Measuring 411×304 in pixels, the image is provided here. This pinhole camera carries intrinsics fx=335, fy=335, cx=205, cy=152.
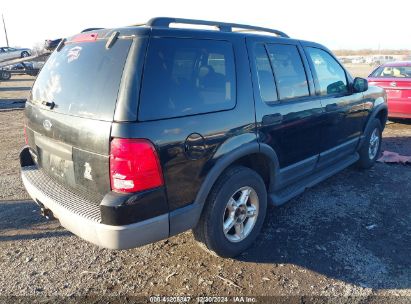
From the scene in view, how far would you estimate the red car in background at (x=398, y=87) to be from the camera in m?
7.72

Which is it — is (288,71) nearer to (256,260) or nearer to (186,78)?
(186,78)

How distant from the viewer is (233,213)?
302 centimetres

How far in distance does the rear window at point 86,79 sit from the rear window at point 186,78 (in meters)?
0.22

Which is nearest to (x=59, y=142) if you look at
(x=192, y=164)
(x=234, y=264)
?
(x=192, y=164)

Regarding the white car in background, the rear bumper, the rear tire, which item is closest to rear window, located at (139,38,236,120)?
the rear bumper

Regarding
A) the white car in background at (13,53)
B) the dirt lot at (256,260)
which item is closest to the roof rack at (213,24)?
the dirt lot at (256,260)

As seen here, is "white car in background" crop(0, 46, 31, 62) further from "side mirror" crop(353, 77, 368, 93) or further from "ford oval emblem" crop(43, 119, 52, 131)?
"side mirror" crop(353, 77, 368, 93)

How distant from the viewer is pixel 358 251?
317 cm

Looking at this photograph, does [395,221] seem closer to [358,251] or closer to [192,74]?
[358,251]

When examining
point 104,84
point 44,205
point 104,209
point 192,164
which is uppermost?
point 104,84

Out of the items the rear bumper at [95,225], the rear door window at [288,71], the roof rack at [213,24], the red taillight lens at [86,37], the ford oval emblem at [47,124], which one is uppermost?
the roof rack at [213,24]

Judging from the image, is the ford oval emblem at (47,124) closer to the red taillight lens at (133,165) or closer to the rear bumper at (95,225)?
the rear bumper at (95,225)

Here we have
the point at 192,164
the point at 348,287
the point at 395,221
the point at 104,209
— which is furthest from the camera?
the point at 395,221

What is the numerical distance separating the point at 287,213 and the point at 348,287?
128 cm
